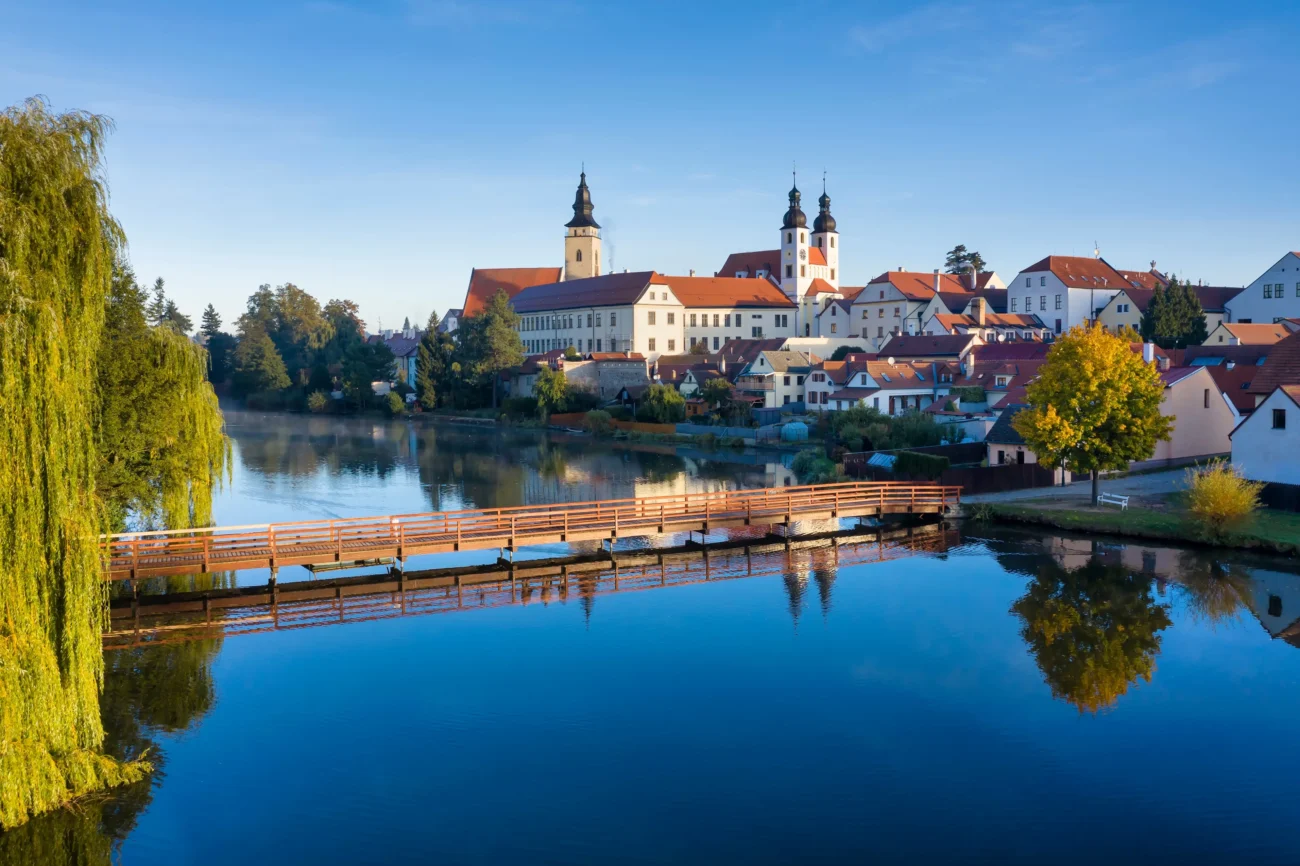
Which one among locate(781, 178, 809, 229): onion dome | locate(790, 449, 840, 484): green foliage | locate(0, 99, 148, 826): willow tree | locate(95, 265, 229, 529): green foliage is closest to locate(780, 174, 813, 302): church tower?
locate(781, 178, 809, 229): onion dome

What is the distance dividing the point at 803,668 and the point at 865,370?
4315 cm

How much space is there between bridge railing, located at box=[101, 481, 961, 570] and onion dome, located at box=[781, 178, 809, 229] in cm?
7265

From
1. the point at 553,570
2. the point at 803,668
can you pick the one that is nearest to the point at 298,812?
the point at 803,668

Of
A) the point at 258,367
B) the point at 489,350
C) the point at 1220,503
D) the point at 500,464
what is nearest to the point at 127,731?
the point at 1220,503

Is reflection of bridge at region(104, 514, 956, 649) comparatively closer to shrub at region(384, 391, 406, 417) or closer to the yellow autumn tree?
the yellow autumn tree

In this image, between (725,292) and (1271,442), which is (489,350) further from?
(1271,442)

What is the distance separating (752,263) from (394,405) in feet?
142

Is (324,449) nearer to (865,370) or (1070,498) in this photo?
(865,370)

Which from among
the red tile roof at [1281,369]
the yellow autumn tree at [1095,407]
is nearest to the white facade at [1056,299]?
the red tile roof at [1281,369]

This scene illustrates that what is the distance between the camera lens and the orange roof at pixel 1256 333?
61.3 meters

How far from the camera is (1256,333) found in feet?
205

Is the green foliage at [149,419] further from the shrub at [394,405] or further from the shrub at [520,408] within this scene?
the shrub at [394,405]

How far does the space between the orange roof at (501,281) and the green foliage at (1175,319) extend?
71.0m

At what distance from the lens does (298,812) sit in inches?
540
